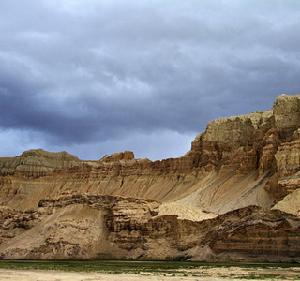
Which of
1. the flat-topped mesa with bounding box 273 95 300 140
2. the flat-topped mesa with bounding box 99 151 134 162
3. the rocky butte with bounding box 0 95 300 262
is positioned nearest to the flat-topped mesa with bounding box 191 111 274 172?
the rocky butte with bounding box 0 95 300 262

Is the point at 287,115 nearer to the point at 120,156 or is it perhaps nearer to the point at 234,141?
the point at 234,141

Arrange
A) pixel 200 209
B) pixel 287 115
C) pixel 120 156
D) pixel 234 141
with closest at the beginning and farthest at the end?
pixel 200 209 < pixel 287 115 < pixel 234 141 < pixel 120 156

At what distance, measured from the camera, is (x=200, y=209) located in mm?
117688

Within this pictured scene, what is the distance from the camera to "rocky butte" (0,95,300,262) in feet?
307

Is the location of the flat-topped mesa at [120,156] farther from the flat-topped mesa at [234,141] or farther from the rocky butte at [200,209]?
the flat-topped mesa at [234,141]

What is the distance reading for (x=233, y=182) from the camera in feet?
430

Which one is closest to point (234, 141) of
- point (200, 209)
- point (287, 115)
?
point (287, 115)

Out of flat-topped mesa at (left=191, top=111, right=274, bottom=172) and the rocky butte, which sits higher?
flat-topped mesa at (left=191, top=111, right=274, bottom=172)

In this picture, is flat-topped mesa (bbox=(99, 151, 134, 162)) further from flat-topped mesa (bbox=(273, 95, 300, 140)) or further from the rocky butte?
flat-topped mesa (bbox=(273, 95, 300, 140))

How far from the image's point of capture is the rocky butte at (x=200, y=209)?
93625mm

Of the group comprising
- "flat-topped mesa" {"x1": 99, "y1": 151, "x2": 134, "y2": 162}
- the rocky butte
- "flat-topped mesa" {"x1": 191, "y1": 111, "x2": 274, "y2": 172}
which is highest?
"flat-topped mesa" {"x1": 99, "y1": 151, "x2": 134, "y2": 162}

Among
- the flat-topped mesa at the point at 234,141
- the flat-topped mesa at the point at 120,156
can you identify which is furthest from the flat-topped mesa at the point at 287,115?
the flat-topped mesa at the point at 120,156

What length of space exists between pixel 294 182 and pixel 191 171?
46191 mm

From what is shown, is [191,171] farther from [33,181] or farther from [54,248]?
[33,181]
